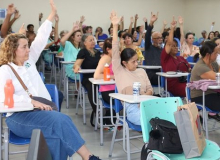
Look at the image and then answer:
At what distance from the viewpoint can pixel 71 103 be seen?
18.2 ft

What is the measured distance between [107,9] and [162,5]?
97.3 inches

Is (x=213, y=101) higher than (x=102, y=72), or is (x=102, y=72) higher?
(x=102, y=72)

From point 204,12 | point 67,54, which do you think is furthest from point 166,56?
point 204,12

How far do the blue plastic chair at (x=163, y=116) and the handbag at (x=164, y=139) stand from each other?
0.05 m

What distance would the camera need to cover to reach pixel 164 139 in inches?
77.6

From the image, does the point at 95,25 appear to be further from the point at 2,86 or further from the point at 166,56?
the point at 2,86

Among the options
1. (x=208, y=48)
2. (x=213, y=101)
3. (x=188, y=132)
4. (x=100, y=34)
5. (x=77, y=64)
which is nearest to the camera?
(x=188, y=132)

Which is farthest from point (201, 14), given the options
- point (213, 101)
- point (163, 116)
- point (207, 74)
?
point (163, 116)

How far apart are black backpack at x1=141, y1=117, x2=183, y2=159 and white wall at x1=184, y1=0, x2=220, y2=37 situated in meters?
10.3

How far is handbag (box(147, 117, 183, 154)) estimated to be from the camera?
1960 mm

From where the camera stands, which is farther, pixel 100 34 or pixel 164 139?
pixel 100 34

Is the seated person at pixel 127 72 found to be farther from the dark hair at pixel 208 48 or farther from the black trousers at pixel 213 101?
the dark hair at pixel 208 48

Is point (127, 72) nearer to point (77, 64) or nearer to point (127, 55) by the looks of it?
point (127, 55)

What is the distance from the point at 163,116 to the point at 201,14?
11.0 m
